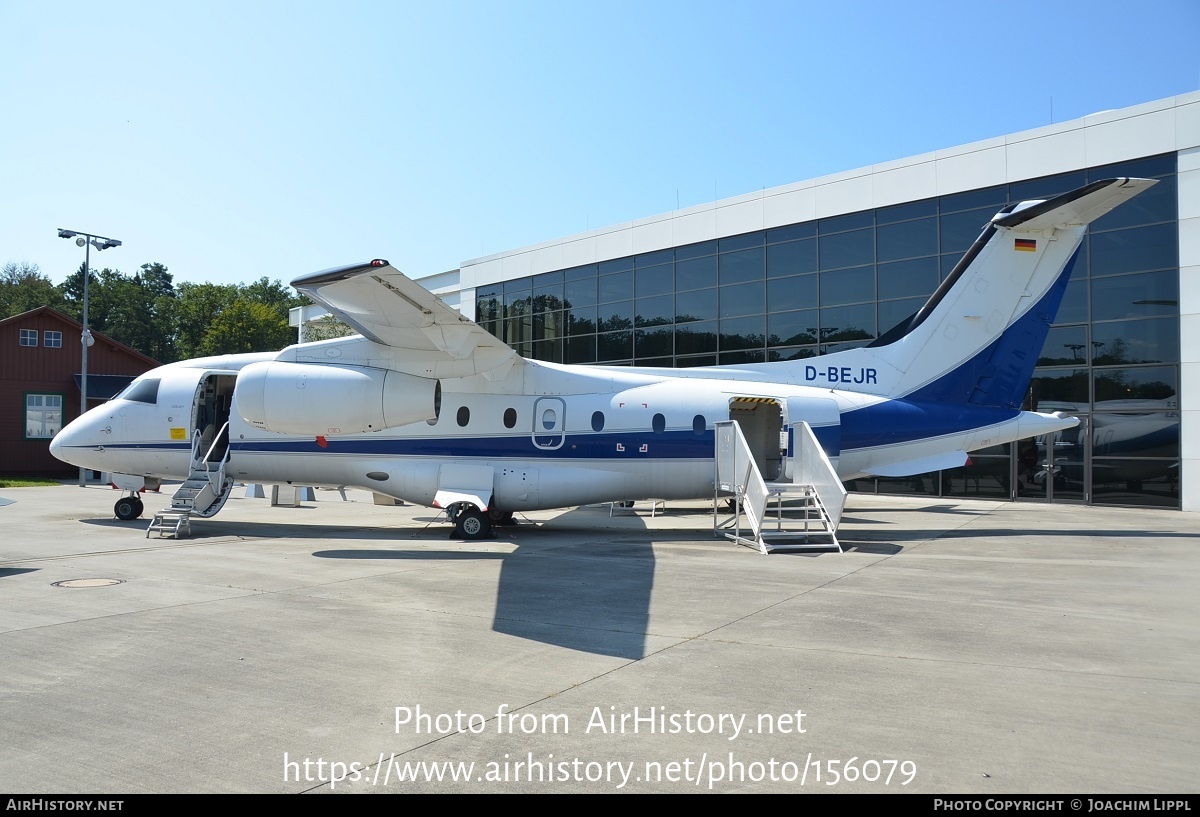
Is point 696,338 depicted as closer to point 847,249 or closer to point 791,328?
point 791,328

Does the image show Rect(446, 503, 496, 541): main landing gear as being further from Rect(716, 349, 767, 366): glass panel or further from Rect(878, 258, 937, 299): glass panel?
Rect(878, 258, 937, 299): glass panel

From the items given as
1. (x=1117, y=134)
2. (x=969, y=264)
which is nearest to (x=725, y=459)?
(x=969, y=264)

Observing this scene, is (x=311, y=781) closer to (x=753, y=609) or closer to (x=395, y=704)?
(x=395, y=704)

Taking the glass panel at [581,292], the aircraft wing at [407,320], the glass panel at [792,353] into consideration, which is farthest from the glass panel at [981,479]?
the aircraft wing at [407,320]

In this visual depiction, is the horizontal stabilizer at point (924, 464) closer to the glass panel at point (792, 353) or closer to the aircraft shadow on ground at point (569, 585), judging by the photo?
the aircraft shadow on ground at point (569, 585)

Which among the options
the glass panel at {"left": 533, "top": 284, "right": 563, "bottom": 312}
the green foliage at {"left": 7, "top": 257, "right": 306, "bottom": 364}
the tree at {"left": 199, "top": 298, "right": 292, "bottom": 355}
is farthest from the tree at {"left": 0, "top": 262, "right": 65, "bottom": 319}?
the glass panel at {"left": 533, "top": 284, "right": 563, "bottom": 312}

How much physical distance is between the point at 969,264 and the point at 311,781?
1539 cm

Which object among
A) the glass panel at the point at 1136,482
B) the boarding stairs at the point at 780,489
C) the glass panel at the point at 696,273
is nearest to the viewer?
the boarding stairs at the point at 780,489

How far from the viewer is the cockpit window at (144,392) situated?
51.9ft

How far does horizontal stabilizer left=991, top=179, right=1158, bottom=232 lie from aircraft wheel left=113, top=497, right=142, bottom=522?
19.1 metres

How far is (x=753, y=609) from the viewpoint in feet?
26.5

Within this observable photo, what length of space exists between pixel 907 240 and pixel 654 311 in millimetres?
9727

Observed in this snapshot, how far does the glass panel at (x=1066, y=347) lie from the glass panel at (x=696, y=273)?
11.2 metres

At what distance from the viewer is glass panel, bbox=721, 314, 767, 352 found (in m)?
26.9
